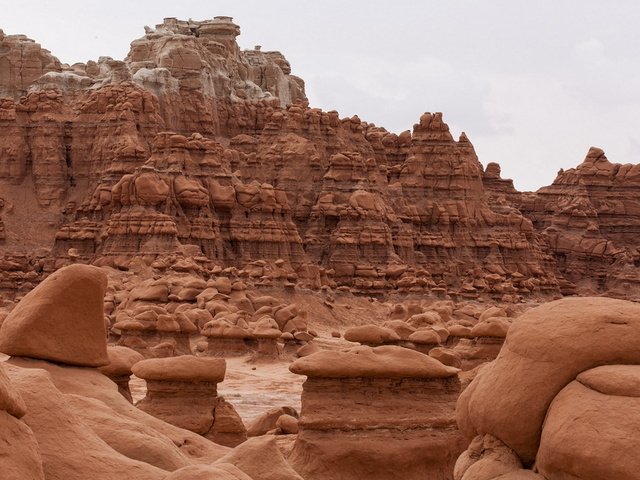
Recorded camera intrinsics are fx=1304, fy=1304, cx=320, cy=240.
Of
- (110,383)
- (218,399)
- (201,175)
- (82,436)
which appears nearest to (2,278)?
(201,175)

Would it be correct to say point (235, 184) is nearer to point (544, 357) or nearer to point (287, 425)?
point (287, 425)

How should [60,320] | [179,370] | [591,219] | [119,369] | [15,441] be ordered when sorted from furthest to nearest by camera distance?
[591,219], [179,370], [119,369], [60,320], [15,441]

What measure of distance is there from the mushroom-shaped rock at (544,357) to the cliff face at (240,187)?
39.6 meters

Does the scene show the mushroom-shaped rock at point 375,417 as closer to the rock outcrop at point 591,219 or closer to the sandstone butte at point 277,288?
the sandstone butte at point 277,288

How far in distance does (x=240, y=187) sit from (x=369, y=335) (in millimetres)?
34574

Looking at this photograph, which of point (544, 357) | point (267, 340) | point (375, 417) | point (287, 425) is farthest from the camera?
point (267, 340)

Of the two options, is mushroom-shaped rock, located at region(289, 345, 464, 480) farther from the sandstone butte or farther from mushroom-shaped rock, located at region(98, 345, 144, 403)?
mushroom-shaped rock, located at region(98, 345, 144, 403)

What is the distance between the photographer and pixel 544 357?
845 centimetres

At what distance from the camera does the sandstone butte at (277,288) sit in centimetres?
838

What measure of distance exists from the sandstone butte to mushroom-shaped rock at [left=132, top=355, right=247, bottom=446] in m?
0.03

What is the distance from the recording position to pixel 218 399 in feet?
55.2

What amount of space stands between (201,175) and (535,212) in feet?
116

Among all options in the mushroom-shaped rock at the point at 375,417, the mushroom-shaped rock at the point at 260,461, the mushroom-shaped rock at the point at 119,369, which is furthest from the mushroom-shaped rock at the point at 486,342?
the mushroom-shaped rock at the point at 260,461

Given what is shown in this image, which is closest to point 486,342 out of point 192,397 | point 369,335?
point 369,335
